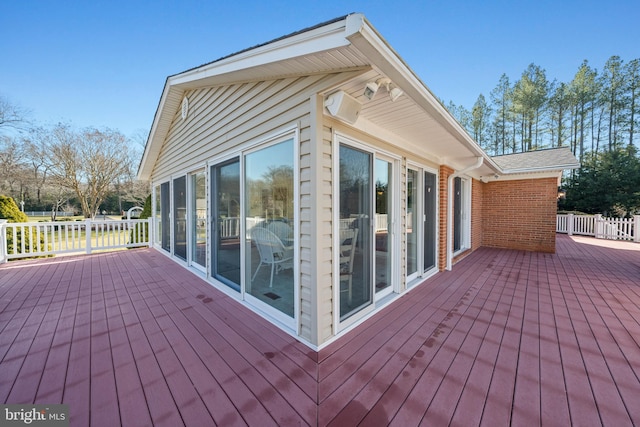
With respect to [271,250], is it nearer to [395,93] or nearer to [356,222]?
[356,222]

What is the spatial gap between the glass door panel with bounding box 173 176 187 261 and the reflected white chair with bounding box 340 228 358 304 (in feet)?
12.7

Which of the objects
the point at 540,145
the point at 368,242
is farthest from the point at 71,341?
the point at 540,145

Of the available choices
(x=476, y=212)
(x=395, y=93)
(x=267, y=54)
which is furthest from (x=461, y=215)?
(x=267, y=54)

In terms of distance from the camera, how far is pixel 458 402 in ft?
5.51

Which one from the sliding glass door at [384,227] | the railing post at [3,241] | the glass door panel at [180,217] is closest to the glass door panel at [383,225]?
the sliding glass door at [384,227]

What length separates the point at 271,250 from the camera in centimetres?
314

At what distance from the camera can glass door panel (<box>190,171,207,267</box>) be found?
4.48 m

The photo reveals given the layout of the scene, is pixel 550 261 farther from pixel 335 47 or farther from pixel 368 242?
pixel 335 47

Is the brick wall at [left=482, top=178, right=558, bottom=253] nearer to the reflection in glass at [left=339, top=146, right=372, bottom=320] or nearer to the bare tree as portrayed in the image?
the reflection in glass at [left=339, top=146, right=372, bottom=320]

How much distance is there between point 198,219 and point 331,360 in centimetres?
360

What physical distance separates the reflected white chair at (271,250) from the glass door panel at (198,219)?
5.21ft

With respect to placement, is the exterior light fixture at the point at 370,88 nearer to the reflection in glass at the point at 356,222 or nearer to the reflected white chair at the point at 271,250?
the reflection in glass at the point at 356,222

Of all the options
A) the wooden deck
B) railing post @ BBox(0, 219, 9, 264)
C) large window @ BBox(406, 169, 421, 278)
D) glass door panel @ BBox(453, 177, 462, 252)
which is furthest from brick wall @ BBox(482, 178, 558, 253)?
railing post @ BBox(0, 219, 9, 264)

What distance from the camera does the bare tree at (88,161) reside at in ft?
42.5
